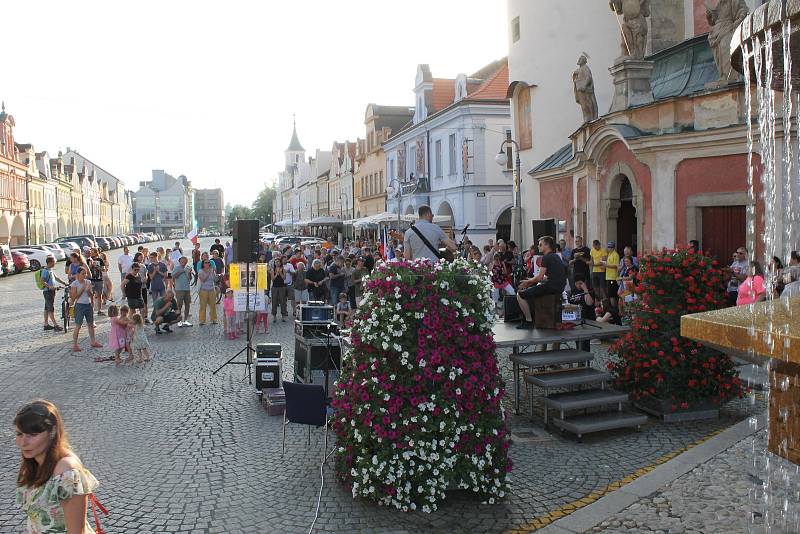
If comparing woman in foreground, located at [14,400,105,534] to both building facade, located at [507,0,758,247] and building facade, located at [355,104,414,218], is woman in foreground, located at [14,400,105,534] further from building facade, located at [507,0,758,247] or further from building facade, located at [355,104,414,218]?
building facade, located at [355,104,414,218]

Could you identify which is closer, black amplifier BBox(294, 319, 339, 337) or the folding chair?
the folding chair

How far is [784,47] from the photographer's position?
463 cm

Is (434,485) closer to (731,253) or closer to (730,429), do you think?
(730,429)

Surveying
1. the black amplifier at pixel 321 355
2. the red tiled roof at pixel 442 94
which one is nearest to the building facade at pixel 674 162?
the black amplifier at pixel 321 355

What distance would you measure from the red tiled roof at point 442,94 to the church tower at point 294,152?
7947 centimetres

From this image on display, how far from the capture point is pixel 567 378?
26.8 feet

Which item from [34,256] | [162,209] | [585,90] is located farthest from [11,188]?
[162,209]

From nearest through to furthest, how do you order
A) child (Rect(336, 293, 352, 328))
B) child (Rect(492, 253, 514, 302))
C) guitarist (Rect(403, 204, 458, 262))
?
guitarist (Rect(403, 204, 458, 262)) → child (Rect(336, 293, 352, 328)) → child (Rect(492, 253, 514, 302))

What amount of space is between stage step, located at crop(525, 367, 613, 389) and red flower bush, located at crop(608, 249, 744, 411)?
1.64 feet

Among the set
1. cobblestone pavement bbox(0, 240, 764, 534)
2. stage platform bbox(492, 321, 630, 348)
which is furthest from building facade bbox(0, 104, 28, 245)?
stage platform bbox(492, 321, 630, 348)

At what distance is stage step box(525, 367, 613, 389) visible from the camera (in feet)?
26.2

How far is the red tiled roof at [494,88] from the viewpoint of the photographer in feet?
124

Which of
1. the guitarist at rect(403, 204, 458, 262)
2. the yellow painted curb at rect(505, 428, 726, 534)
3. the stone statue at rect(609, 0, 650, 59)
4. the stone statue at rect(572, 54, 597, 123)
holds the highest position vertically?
the stone statue at rect(609, 0, 650, 59)

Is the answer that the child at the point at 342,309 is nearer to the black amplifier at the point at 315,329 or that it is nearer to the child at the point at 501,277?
the child at the point at 501,277
